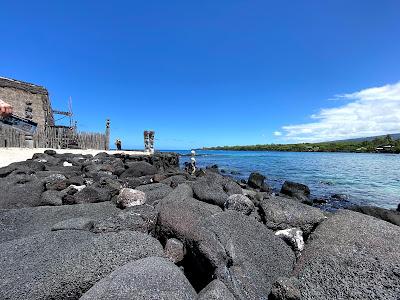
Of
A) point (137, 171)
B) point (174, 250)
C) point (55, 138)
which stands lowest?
point (174, 250)

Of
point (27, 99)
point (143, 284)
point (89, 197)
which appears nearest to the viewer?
point (143, 284)

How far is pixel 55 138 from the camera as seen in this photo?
84.2 ft

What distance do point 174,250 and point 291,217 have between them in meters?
2.48

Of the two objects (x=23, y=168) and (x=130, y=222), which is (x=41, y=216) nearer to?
(x=130, y=222)

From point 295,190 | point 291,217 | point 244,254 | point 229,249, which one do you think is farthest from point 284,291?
point 295,190

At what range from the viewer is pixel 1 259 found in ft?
11.5

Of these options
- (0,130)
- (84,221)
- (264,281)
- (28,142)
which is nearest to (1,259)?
(84,221)

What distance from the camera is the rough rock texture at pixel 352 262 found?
319cm

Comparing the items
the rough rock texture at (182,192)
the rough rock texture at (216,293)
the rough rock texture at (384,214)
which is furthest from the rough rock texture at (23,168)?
the rough rock texture at (384,214)

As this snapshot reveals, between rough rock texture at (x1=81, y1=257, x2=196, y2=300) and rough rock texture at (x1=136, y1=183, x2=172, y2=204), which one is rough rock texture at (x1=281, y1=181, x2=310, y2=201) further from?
rough rock texture at (x1=81, y1=257, x2=196, y2=300)

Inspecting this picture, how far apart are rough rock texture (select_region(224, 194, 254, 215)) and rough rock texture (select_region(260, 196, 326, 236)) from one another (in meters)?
0.30

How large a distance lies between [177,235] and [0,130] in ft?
70.8

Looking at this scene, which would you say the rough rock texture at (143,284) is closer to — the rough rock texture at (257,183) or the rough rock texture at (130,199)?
the rough rock texture at (130,199)

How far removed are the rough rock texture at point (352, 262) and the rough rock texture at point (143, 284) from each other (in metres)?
1.51
